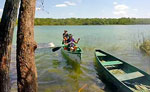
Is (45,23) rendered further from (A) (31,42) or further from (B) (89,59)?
(A) (31,42)

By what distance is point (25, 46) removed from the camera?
296 cm

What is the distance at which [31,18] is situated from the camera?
3.00 metres

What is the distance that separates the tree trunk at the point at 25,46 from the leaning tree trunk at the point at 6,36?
0.56ft

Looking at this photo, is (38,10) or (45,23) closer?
(38,10)

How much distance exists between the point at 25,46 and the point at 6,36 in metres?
0.43

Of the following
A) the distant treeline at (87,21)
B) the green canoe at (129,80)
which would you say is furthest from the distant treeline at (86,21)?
the green canoe at (129,80)

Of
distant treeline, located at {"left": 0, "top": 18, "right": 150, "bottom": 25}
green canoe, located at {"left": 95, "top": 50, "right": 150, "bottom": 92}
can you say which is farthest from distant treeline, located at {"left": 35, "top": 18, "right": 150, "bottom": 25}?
green canoe, located at {"left": 95, "top": 50, "right": 150, "bottom": 92}

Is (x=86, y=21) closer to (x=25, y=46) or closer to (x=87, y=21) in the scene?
(x=87, y=21)

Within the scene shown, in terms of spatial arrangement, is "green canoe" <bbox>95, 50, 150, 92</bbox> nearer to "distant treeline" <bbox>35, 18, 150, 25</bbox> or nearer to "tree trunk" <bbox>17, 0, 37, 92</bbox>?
"tree trunk" <bbox>17, 0, 37, 92</bbox>

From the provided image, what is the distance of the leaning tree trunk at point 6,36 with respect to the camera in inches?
118

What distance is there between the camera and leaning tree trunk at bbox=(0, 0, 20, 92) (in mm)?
3000

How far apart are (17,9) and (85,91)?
5.07 metres

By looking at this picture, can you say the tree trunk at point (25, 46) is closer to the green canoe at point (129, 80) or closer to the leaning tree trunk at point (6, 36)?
the leaning tree trunk at point (6, 36)

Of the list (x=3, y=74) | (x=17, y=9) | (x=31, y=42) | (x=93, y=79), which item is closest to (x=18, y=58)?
(x=31, y=42)
